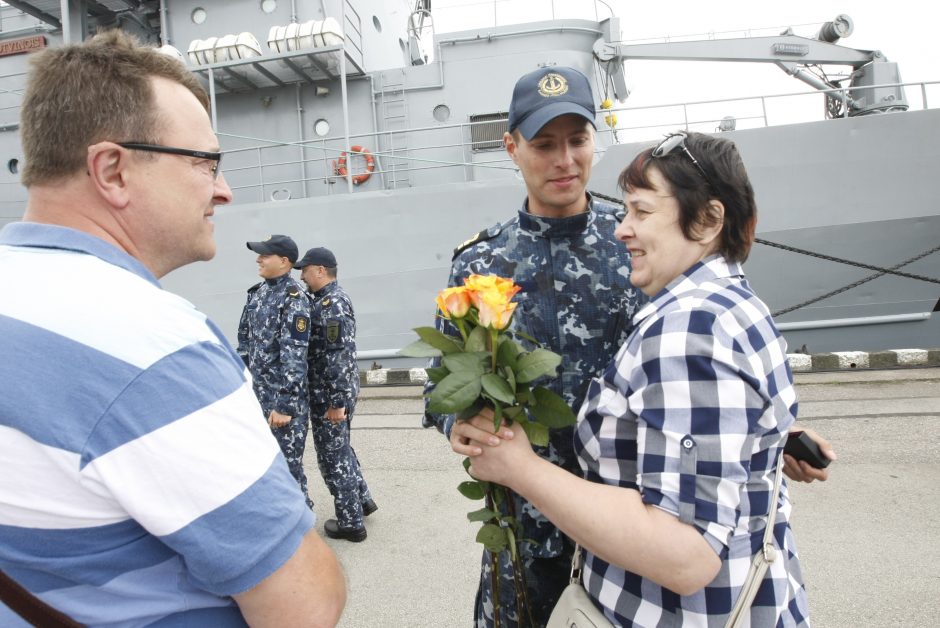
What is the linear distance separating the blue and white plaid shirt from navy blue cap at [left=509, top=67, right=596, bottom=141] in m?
0.61

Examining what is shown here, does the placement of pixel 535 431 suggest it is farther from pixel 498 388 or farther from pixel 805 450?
pixel 805 450

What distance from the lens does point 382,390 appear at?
23.1 feet

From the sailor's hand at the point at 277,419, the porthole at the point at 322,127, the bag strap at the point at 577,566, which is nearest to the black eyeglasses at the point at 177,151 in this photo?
the bag strap at the point at 577,566

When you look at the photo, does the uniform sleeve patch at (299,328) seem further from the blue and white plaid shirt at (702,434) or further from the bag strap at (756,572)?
the bag strap at (756,572)

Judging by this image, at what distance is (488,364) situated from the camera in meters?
1.11

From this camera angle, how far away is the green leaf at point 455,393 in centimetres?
102

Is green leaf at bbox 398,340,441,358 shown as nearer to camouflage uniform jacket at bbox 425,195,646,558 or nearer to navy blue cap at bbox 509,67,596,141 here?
camouflage uniform jacket at bbox 425,195,646,558

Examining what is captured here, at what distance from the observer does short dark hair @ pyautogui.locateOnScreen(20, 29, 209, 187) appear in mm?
931

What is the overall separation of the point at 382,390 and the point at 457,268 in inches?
217

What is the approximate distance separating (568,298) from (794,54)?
9242 millimetres

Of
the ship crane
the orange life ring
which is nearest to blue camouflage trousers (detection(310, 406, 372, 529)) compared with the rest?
the orange life ring

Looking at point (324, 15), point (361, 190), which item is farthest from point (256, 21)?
point (361, 190)

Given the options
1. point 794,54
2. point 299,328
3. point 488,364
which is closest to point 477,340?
point 488,364

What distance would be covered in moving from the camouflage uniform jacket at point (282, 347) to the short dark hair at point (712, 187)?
2767 millimetres
